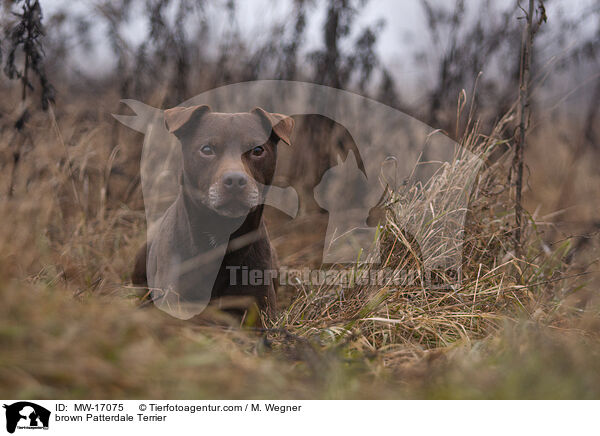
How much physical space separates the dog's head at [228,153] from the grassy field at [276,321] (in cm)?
72

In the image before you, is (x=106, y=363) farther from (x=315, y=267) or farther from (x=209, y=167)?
(x=315, y=267)

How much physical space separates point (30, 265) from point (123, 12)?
2.88 meters

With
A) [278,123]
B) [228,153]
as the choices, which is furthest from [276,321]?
[278,123]

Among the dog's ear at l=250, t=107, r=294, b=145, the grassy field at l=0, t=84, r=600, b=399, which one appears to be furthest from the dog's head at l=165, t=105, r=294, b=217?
the grassy field at l=0, t=84, r=600, b=399

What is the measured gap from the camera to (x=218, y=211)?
9.39ft

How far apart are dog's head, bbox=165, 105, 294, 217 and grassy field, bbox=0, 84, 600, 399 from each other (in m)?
0.72

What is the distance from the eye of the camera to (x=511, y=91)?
460cm
